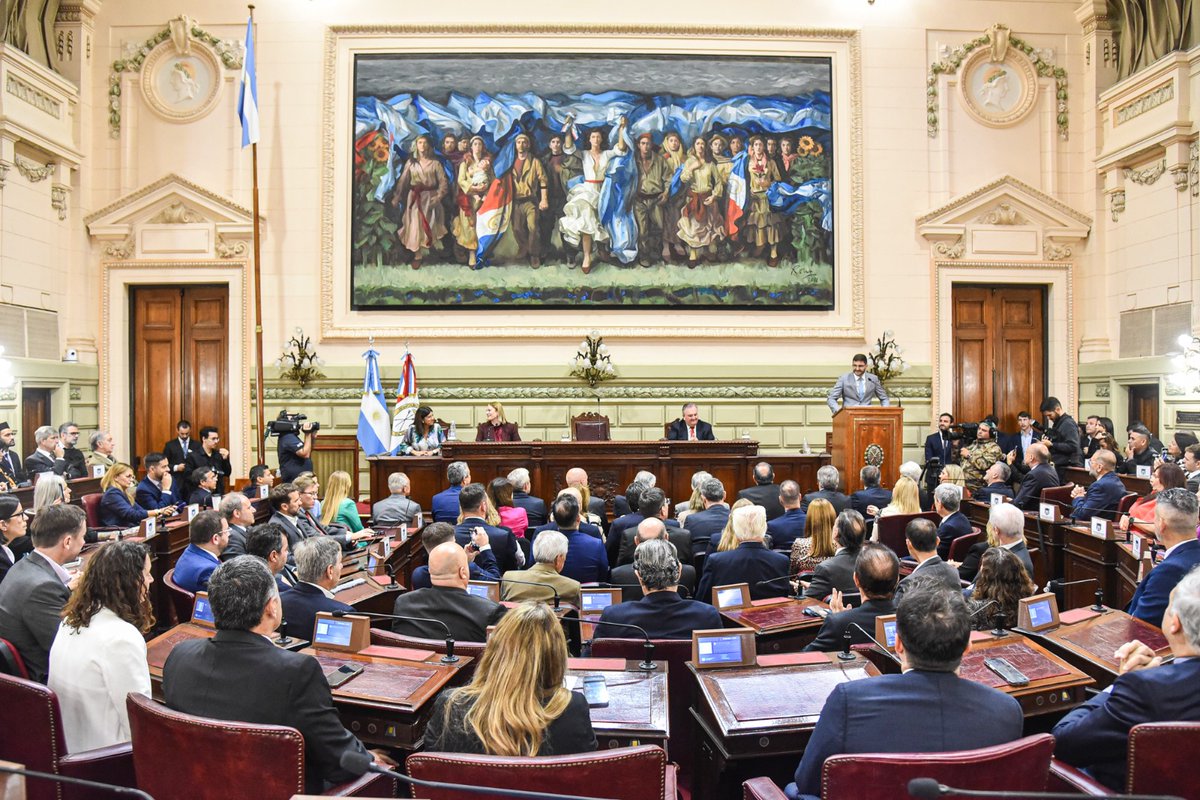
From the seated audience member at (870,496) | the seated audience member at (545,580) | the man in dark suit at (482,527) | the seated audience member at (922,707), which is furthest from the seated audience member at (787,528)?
the seated audience member at (922,707)

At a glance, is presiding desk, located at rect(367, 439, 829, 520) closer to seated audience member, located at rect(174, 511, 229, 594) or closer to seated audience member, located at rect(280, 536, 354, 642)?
seated audience member, located at rect(174, 511, 229, 594)

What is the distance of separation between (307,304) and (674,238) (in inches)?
215

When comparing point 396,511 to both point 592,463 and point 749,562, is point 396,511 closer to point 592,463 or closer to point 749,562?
point 592,463

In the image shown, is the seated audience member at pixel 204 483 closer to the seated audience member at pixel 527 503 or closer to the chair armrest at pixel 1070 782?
the seated audience member at pixel 527 503

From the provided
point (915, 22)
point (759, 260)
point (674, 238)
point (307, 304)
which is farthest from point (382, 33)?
point (915, 22)

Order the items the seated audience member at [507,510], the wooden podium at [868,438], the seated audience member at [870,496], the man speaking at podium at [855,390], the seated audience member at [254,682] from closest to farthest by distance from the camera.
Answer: the seated audience member at [254,682] → the seated audience member at [507,510] → the seated audience member at [870,496] → the wooden podium at [868,438] → the man speaking at podium at [855,390]

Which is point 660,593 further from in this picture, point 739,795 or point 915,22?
point 915,22

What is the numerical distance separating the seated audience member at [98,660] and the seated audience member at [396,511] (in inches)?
172

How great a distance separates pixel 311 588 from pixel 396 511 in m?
3.54

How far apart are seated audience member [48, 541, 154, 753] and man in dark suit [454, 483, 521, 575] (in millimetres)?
2866

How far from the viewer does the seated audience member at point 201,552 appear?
5125 mm

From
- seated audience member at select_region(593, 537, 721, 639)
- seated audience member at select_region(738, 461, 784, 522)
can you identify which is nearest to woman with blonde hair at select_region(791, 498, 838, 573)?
seated audience member at select_region(738, 461, 784, 522)

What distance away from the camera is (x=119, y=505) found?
755 cm

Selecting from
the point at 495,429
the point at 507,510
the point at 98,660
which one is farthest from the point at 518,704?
the point at 495,429
